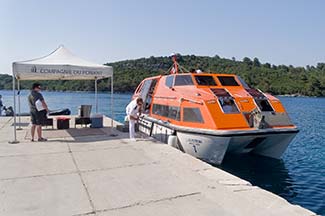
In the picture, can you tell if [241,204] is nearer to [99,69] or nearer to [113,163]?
[113,163]

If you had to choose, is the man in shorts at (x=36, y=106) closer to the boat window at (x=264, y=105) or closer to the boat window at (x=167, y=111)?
the boat window at (x=167, y=111)

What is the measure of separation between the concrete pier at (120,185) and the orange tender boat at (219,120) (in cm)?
126

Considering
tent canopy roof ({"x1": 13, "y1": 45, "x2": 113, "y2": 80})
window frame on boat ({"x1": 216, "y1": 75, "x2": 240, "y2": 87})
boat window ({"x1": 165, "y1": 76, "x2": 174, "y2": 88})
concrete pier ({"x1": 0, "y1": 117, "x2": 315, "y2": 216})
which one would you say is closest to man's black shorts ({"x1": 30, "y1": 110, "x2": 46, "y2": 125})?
concrete pier ({"x1": 0, "y1": 117, "x2": 315, "y2": 216})

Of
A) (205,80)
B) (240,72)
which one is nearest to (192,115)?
(205,80)

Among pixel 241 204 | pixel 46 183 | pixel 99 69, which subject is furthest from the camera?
pixel 99 69

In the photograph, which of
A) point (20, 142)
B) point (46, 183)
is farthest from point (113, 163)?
point (20, 142)

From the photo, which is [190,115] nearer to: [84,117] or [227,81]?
[227,81]

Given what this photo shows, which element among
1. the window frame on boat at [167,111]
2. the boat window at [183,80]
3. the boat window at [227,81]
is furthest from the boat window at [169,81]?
the boat window at [227,81]

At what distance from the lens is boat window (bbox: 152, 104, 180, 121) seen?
10.4 m

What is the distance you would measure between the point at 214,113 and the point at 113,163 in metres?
3.49

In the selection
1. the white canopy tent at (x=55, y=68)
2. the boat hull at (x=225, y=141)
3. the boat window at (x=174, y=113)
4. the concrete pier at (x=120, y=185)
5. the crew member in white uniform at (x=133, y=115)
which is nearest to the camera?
the concrete pier at (x=120, y=185)

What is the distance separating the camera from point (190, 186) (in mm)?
5465

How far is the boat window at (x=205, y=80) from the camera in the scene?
10.8m

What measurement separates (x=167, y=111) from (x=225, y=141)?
3.14 m
